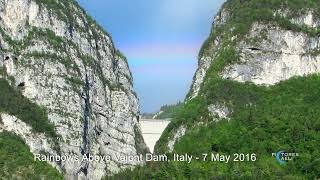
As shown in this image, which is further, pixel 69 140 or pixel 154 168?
pixel 69 140

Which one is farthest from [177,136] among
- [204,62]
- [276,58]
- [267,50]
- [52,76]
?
[52,76]

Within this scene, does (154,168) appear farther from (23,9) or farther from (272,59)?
(23,9)

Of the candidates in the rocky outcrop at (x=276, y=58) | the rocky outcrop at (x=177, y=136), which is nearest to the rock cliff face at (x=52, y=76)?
the rocky outcrop at (x=177, y=136)

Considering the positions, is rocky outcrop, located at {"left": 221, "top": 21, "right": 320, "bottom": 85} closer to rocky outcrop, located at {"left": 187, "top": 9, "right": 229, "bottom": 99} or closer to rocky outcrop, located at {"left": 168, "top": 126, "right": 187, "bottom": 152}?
rocky outcrop, located at {"left": 187, "top": 9, "right": 229, "bottom": 99}

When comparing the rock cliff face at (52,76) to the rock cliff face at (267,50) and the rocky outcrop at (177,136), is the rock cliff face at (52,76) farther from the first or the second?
the rock cliff face at (267,50)

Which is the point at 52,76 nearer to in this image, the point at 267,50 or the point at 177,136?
the point at 177,136

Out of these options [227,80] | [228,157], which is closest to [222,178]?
[228,157]

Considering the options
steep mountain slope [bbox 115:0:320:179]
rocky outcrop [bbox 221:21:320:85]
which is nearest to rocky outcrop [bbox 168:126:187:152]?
steep mountain slope [bbox 115:0:320:179]

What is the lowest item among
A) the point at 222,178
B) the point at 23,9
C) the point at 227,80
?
the point at 222,178
